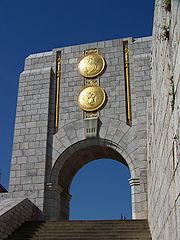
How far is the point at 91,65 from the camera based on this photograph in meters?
15.7

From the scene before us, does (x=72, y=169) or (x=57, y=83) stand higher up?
(x=57, y=83)

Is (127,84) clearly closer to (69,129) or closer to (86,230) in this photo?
(69,129)

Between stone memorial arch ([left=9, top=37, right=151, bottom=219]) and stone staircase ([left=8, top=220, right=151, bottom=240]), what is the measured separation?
88.7 inches

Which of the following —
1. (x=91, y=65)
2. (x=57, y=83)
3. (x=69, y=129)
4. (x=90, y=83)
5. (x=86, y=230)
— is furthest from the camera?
(x=57, y=83)

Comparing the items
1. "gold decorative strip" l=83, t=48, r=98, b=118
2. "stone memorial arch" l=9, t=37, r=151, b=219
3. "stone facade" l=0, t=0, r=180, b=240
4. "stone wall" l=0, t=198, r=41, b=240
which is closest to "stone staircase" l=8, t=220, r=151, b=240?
"stone wall" l=0, t=198, r=41, b=240

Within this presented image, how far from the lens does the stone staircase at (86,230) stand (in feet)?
32.7

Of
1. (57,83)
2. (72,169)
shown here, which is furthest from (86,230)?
(57,83)

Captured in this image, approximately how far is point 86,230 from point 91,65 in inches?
295

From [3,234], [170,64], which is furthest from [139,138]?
[170,64]

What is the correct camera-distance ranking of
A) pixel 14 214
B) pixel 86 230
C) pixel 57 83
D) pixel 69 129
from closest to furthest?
pixel 86 230
pixel 14 214
pixel 69 129
pixel 57 83

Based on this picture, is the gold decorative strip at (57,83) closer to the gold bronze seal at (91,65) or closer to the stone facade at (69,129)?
the stone facade at (69,129)

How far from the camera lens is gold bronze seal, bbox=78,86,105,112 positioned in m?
15.0

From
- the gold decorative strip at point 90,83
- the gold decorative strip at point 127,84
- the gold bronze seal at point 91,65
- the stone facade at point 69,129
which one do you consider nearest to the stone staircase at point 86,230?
the stone facade at point 69,129

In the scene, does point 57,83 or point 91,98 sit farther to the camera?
point 57,83
